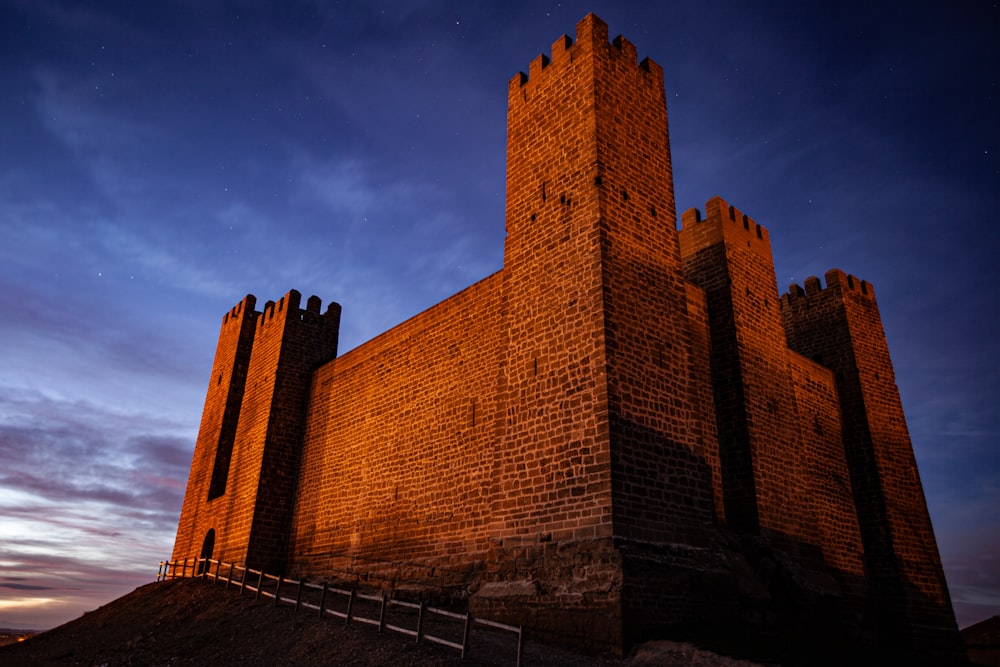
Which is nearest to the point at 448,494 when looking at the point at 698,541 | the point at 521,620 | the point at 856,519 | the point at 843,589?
the point at 521,620

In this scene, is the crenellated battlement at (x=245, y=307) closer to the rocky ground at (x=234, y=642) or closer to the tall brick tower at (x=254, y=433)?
the tall brick tower at (x=254, y=433)

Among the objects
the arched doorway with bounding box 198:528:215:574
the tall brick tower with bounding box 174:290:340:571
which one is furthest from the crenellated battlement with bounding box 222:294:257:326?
the arched doorway with bounding box 198:528:215:574

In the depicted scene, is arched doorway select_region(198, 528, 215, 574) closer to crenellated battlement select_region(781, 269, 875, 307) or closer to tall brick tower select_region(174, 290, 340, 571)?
tall brick tower select_region(174, 290, 340, 571)

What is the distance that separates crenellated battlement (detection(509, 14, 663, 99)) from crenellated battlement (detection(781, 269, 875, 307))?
9444 mm

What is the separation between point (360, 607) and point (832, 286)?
16060 mm

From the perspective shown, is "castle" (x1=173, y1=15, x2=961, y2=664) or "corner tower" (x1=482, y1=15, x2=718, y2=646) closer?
"corner tower" (x1=482, y1=15, x2=718, y2=646)

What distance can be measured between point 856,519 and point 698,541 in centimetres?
895

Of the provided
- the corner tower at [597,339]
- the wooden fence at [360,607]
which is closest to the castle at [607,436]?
the corner tower at [597,339]

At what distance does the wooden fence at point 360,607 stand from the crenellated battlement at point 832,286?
15.1m

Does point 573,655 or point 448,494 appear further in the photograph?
point 448,494

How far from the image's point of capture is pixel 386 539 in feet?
50.9

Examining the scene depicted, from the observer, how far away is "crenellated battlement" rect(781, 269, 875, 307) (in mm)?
20828

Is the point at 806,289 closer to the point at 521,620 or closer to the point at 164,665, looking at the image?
the point at 521,620

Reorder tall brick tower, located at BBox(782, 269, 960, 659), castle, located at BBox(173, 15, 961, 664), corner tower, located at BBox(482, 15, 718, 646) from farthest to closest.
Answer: tall brick tower, located at BBox(782, 269, 960, 659) < castle, located at BBox(173, 15, 961, 664) < corner tower, located at BBox(482, 15, 718, 646)
